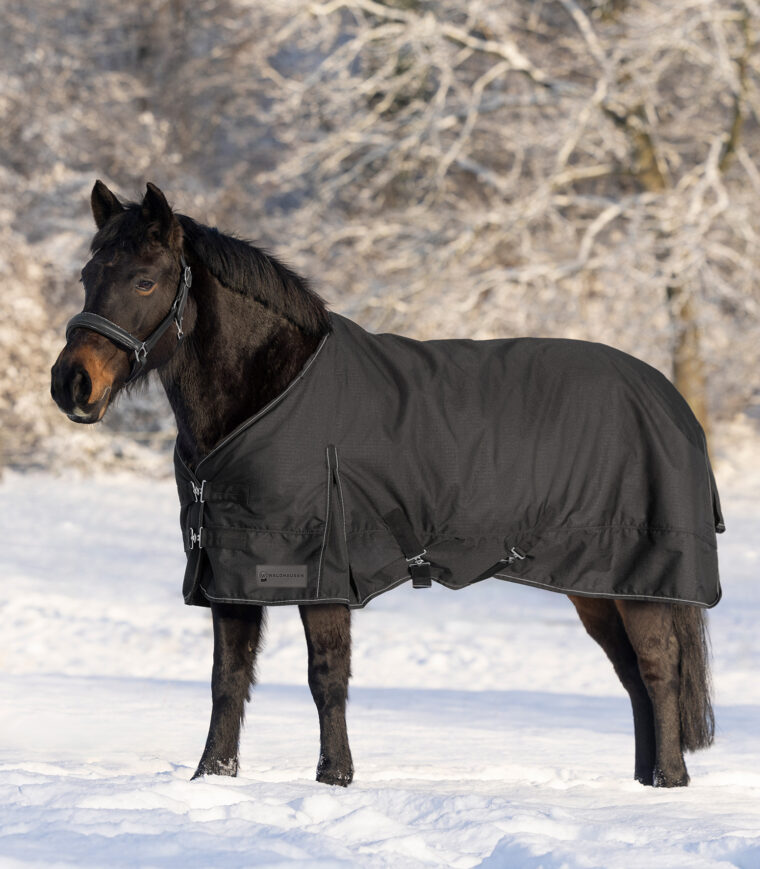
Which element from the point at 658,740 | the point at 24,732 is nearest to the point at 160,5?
the point at 24,732

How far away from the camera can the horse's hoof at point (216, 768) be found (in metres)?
3.91

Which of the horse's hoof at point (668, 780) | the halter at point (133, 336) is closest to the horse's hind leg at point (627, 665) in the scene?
the horse's hoof at point (668, 780)

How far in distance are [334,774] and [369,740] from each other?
1.61 m

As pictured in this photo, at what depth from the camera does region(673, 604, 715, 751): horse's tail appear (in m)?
4.29

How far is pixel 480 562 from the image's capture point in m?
4.08

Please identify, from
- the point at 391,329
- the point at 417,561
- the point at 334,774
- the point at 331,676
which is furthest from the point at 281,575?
the point at 391,329

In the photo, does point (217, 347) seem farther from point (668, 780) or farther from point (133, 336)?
point (668, 780)

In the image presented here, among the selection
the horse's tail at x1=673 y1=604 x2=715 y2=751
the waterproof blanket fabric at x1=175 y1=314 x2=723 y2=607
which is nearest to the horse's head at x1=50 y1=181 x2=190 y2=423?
the waterproof blanket fabric at x1=175 y1=314 x2=723 y2=607

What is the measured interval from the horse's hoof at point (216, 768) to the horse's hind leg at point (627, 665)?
1.42m

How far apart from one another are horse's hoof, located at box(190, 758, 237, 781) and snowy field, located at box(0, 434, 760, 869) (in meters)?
0.12

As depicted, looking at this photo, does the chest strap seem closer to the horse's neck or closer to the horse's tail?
the horse's neck

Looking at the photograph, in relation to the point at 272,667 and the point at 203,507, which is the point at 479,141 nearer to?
the point at 272,667

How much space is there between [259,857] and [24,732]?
2753 mm

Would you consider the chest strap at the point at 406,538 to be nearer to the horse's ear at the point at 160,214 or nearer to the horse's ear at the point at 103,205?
the horse's ear at the point at 160,214
